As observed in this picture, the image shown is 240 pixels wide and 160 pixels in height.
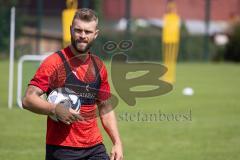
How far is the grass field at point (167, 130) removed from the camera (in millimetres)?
10094

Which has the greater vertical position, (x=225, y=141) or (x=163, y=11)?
(x=163, y=11)

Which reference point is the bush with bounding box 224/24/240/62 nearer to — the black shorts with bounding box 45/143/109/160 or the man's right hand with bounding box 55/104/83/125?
the black shorts with bounding box 45/143/109/160

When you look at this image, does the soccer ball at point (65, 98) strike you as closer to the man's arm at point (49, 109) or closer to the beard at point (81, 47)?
the man's arm at point (49, 109)

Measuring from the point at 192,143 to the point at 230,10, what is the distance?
32387 mm

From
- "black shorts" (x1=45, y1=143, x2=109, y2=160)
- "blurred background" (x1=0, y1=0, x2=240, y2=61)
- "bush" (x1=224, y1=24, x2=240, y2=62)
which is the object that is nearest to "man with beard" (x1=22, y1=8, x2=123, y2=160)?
"black shorts" (x1=45, y1=143, x2=109, y2=160)

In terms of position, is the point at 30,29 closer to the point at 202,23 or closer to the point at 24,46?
the point at 24,46

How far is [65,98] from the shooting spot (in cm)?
550

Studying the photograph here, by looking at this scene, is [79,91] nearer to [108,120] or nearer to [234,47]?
[108,120]

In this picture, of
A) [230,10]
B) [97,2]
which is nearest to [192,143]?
[97,2]

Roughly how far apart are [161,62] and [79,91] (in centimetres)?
2835

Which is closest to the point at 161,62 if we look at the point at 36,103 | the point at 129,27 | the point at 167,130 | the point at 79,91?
the point at 129,27

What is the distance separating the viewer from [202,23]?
133 ft

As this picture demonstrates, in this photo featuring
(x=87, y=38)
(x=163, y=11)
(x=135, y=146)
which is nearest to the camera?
(x=87, y=38)

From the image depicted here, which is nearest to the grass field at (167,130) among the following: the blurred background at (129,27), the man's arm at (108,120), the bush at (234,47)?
the man's arm at (108,120)
